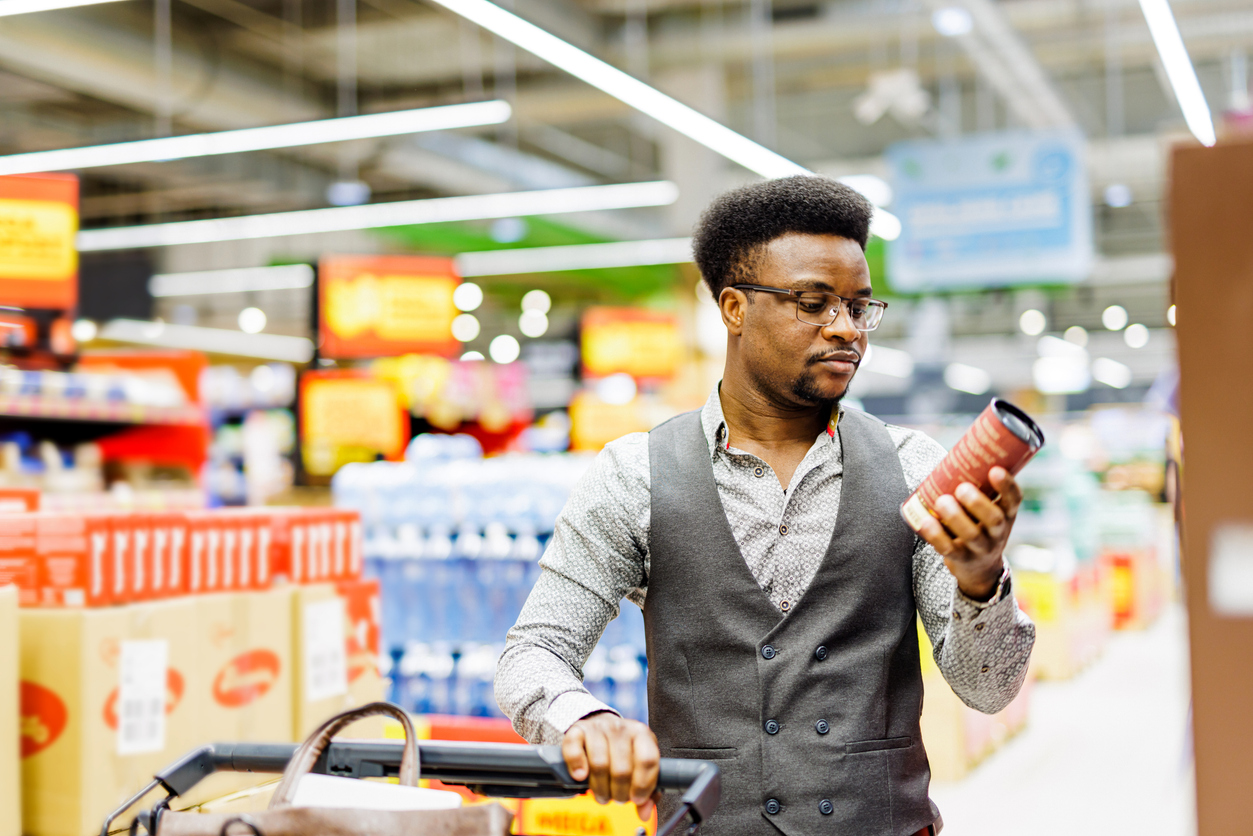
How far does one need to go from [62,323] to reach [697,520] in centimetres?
647

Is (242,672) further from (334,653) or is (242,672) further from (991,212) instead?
(991,212)

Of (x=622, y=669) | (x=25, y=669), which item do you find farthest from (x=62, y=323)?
(x=25, y=669)

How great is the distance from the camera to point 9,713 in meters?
2.49

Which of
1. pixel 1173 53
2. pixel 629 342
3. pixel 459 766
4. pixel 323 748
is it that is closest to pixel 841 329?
pixel 459 766

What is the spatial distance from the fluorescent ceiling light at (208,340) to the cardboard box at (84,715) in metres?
11.2

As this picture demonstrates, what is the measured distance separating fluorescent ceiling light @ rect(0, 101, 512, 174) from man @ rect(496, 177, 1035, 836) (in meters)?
4.54

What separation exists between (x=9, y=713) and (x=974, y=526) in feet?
6.75

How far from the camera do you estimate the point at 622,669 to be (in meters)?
4.33

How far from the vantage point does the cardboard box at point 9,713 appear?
8.12ft

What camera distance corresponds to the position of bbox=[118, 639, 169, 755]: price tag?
8.71 ft

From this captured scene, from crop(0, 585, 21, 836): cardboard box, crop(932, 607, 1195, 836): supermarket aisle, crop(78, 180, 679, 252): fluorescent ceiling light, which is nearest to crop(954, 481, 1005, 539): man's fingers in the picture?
crop(0, 585, 21, 836): cardboard box

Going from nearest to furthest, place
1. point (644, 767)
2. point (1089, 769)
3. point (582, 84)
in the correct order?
point (644, 767) < point (1089, 769) < point (582, 84)

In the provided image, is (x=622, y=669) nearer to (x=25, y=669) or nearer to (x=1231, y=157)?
(x=25, y=669)

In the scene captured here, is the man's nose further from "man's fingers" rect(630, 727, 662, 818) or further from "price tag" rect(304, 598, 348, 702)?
"price tag" rect(304, 598, 348, 702)
